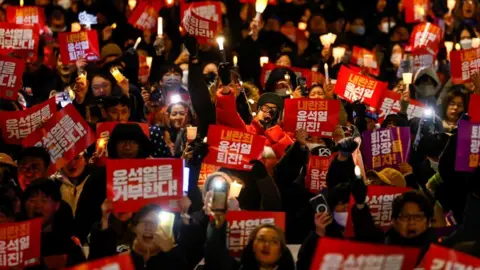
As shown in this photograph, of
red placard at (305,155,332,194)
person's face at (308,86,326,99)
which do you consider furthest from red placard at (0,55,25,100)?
red placard at (305,155,332,194)

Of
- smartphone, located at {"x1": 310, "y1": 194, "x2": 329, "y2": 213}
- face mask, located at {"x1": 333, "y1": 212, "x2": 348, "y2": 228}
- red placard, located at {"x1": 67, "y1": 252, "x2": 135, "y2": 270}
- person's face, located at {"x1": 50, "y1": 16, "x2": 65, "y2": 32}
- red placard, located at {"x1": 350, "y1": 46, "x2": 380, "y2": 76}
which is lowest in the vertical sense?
red placard, located at {"x1": 67, "y1": 252, "x2": 135, "y2": 270}

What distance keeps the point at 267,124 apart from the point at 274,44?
194 inches

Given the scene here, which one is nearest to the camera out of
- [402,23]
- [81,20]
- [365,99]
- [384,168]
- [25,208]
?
[25,208]

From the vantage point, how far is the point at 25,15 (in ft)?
38.3

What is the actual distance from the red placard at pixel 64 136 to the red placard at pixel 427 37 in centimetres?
523

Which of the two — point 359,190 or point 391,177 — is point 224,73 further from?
point 359,190

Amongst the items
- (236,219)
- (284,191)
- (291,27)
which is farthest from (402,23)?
(236,219)

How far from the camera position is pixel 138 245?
20.4 feet

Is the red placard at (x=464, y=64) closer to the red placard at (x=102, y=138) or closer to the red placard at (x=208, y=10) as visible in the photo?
the red placard at (x=208, y=10)

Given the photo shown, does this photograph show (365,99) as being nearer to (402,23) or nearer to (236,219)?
(236,219)

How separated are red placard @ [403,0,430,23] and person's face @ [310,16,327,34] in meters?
1.10

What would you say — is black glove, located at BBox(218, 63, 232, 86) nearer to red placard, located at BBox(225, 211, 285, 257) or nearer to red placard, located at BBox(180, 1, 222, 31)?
red placard, located at BBox(225, 211, 285, 257)

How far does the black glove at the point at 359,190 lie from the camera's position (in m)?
6.42

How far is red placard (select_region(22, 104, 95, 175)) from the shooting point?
26.2 ft
